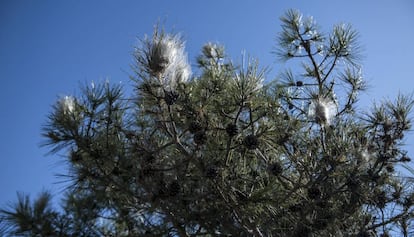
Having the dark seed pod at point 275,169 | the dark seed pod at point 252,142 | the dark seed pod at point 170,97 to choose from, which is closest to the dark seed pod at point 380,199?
the dark seed pod at point 275,169

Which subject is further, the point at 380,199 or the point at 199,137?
the point at 380,199

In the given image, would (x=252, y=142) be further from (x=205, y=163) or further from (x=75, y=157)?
(x=75, y=157)

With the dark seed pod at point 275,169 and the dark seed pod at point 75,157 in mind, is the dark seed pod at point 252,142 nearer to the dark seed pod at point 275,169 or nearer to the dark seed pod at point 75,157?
the dark seed pod at point 275,169

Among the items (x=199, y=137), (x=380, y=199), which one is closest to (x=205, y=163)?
(x=199, y=137)

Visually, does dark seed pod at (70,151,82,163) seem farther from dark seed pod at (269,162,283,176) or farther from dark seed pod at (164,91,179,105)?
dark seed pod at (269,162,283,176)

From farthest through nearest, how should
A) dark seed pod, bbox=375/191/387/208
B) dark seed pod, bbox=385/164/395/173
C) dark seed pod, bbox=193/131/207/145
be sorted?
1. dark seed pod, bbox=385/164/395/173
2. dark seed pod, bbox=375/191/387/208
3. dark seed pod, bbox=193/131/207/145

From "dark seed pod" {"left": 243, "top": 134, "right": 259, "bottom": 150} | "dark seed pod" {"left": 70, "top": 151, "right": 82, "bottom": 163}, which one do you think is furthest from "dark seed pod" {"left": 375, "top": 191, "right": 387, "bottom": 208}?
"dark seed pod" {"left": 70, "top": 151, "right": 82, "bottom": 163}

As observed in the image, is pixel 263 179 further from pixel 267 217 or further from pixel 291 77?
pixel 291 77

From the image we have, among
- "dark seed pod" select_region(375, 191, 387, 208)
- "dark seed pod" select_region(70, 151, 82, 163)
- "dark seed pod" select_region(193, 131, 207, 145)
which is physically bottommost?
"dark seed pod" select_region(375, 191, 387, 208)

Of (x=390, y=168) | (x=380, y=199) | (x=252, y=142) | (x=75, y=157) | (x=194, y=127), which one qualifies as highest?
(x=75, y=157)

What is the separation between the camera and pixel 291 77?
3.19m

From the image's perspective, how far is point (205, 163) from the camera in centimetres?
209

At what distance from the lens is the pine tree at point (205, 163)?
2.07 metres

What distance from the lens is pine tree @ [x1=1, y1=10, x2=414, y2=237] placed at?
6.78ft
